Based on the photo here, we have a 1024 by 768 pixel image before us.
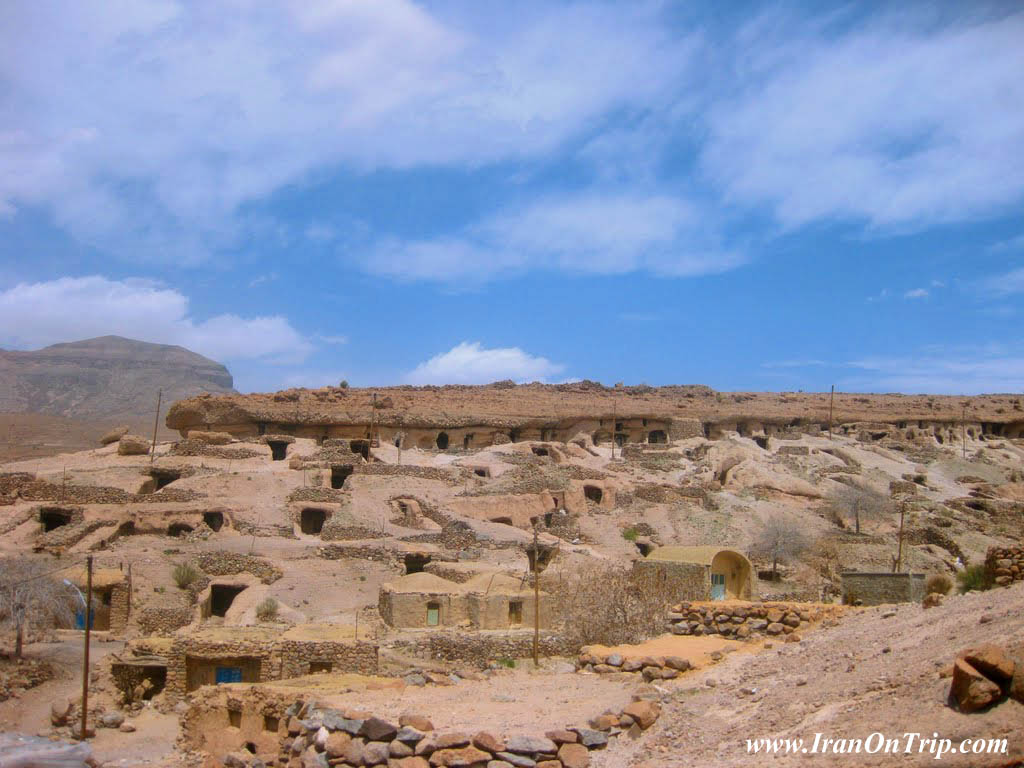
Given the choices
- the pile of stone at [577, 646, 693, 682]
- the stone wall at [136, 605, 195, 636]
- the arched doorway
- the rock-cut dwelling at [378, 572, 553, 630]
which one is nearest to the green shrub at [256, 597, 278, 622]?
the stone wall at [136, 605, 195, 636]

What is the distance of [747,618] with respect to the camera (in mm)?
11758

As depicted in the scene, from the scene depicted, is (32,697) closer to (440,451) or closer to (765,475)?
(440,451)

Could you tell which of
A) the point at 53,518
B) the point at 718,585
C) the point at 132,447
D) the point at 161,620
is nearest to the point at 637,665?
the point at 718,585

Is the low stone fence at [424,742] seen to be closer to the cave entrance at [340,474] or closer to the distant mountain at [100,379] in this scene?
the cave entrance at [340,474]

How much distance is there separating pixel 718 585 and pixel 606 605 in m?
3.67

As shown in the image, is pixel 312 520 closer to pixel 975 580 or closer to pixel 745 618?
pixel 745 618

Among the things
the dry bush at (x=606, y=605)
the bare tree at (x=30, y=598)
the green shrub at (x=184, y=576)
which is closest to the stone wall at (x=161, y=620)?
the green shrub at (x=184, y=576)

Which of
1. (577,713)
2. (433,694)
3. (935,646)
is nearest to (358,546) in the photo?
(433,694)

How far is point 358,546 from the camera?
24391mm

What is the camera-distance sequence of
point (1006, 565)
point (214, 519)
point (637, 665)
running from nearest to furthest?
point (637, 665), point (1006, 565), point (214, 519)

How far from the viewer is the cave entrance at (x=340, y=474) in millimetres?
32062

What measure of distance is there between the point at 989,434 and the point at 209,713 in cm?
5415

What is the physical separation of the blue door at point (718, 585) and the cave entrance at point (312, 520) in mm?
13636

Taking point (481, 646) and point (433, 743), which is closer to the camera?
point (433, 743)
